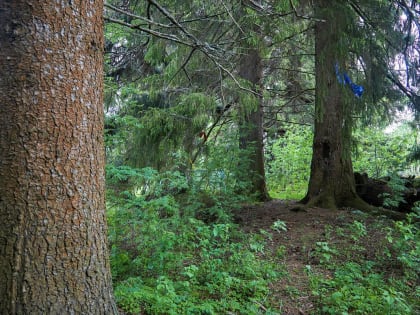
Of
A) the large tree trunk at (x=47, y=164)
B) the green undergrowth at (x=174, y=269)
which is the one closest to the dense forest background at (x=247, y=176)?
the green undergrowth at (x=174, y=269)

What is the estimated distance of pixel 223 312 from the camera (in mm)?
2805

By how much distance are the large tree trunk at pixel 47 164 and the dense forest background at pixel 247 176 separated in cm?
83

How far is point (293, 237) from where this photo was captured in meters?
5.16

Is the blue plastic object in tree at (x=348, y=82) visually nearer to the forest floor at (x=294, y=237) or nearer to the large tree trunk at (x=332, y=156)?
the large tree trunk at (x=332, y=156)

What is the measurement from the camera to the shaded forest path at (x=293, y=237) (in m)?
3.32

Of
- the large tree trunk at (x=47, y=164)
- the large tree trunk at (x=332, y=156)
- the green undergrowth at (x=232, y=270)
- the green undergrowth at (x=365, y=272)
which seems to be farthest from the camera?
the large tree trunk at (x=332, y=156)

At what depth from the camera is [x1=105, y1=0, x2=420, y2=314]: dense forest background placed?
3.29 meters

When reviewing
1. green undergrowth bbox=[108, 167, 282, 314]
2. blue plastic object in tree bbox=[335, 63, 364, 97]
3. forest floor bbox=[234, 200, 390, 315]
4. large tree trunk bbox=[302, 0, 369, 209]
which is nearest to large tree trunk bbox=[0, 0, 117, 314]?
green undergrowth bbox=[108, 167, 282, 314]

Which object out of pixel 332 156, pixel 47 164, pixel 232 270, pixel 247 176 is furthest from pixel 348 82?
pixel 47 164

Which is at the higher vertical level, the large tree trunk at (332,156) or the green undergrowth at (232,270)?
the large tree trunk at (332,156)

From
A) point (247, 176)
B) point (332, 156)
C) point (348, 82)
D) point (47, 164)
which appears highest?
point (348, 82)

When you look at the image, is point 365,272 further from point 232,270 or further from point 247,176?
point 247,176

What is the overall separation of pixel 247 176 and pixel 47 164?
4196 millimetres

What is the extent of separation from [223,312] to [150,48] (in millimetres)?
4418
